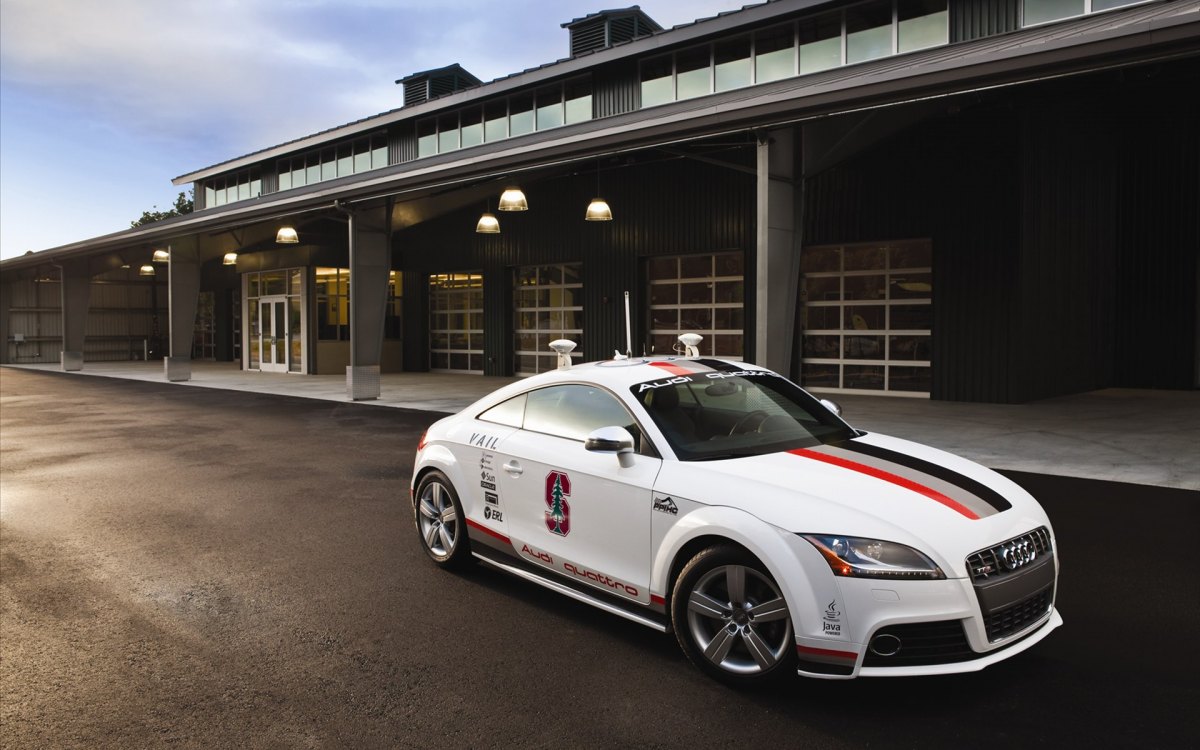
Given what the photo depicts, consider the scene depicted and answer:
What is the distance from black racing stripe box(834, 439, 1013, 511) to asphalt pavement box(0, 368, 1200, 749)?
80 cm

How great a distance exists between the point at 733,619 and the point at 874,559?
0.70m

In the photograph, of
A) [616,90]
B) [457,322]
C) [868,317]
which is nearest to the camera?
[868,317]

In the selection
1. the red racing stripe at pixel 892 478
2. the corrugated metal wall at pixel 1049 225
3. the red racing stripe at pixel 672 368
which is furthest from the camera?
the corrugated metal wall at pixel 1049 225

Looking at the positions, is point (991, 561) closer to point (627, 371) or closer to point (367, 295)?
point (627, 371)

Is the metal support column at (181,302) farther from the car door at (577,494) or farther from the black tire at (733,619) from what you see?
the black tire at (733,619)

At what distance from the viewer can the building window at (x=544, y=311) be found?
23953 millimetres

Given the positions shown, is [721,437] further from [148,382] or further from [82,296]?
[82,296]

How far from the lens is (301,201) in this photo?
60.5 feet

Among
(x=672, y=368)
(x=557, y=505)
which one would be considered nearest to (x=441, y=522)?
(x=557, y=505)

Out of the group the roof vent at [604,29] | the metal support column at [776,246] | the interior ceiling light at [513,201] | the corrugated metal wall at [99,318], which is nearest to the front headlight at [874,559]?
the metal support column at [776,246]

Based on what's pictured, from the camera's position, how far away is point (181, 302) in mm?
26203

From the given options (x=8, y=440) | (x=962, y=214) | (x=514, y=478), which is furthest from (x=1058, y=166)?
(x=8, y=440)

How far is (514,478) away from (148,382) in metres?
24.1

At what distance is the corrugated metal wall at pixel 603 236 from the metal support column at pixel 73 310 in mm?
13860
